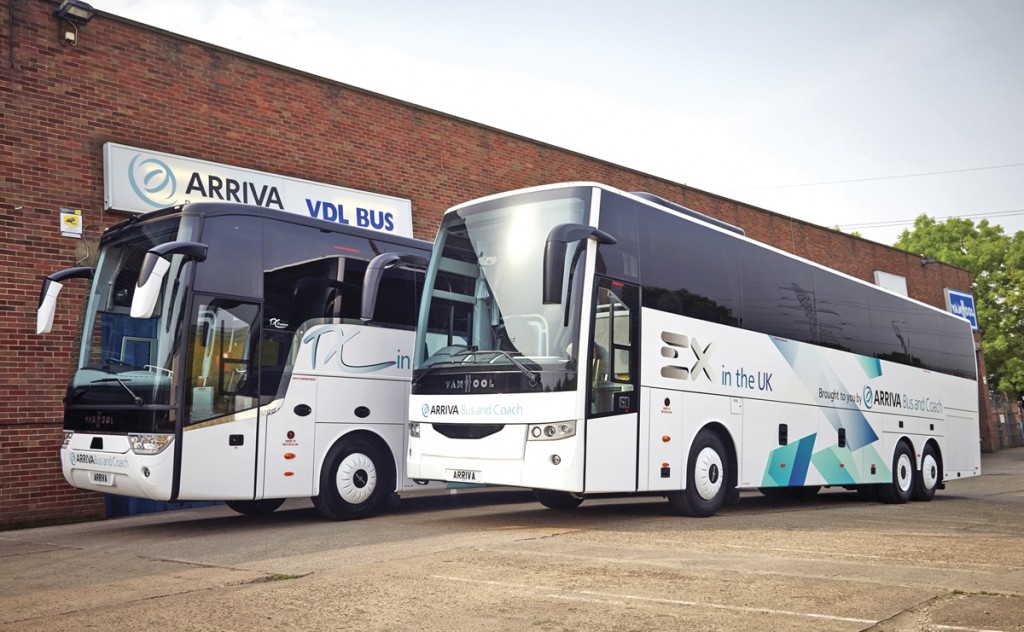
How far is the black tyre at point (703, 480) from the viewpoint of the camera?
34.7 ft

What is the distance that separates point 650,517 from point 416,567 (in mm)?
4549

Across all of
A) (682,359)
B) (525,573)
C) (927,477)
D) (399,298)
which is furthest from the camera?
(927,477)

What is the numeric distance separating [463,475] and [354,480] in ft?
6.80

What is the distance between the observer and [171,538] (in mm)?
9719

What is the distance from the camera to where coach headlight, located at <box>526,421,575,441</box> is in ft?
29.3

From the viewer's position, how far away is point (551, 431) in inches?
353

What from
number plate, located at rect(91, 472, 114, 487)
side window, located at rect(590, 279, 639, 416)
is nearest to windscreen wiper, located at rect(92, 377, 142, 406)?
number plate, located at rect(91, 472, 114, 487)

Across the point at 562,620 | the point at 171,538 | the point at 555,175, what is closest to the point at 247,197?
the point at 171,538

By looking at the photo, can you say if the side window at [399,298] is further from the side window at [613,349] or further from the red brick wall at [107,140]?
the red brick wall at [107,140]

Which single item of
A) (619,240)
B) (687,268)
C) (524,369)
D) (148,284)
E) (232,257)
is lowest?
(524,369)

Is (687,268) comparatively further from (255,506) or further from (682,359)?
(255,506)

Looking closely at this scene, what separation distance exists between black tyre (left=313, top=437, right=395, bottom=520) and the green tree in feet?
150

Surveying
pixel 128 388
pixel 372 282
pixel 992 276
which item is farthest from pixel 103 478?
pixel 992 276

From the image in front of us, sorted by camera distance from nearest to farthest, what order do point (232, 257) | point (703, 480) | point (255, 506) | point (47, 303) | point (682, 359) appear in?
point (232, 257) → point (47, 303) → point (682, 359) → point (703, 480) → point (255, 506)
